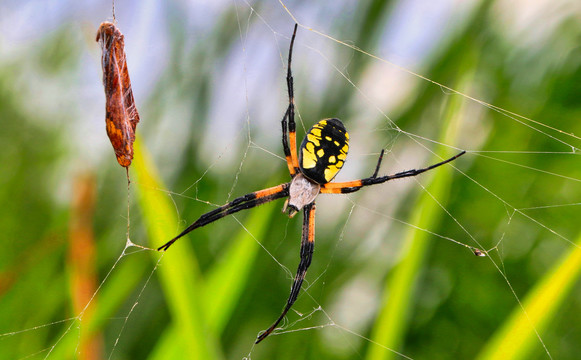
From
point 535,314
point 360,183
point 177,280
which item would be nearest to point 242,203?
point 360,183

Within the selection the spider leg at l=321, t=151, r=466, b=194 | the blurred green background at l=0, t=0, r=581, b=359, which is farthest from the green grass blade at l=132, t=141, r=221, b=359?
the spider leg at l=321, t=151, r=466, b=194

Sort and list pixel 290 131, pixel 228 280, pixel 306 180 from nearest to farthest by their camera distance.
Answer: pixel 228 280, pixel 290 131, pixel 306 180

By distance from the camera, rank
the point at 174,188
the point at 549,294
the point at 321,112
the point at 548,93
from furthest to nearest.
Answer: the point at 321,112 → the point at 174,188 → the point at 548,93 → the point at 549,294

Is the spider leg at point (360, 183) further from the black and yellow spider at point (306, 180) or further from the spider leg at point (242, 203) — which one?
the spider leg at point (242, 203)

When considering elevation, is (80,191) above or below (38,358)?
above

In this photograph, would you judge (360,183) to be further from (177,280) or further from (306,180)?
(177,280)

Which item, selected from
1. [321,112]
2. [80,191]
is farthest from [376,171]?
[80,191]

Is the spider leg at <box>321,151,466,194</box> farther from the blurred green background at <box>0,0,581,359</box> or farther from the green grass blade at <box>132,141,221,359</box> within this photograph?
the green grass blade at <box>132,141,221,359</box>

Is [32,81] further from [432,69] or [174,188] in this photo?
[432,69]
